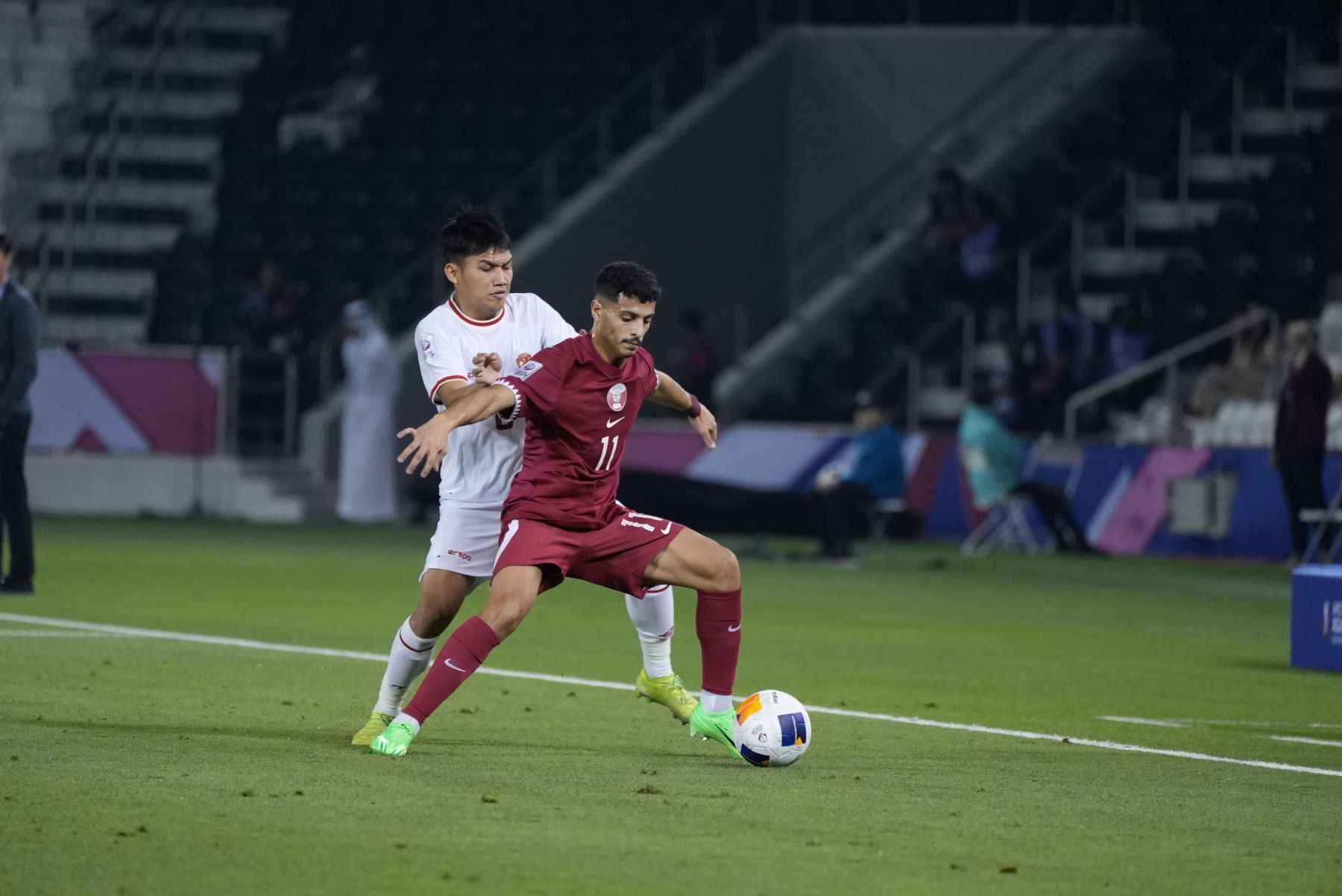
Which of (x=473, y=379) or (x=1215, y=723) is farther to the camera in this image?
(x=1215, y=723)

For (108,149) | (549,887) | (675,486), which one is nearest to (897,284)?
(675,486)

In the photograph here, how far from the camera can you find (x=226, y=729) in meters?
8.64

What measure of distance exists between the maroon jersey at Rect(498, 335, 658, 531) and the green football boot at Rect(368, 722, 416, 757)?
2.88 feet

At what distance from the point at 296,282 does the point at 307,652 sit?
19.5 meters

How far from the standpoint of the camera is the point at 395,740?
311 inches

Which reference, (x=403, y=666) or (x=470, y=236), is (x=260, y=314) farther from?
(x=403, y=666)

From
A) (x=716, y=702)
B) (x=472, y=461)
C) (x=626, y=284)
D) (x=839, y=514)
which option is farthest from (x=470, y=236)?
(x=839, y=514)

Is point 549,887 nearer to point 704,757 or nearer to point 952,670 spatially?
point 704,757

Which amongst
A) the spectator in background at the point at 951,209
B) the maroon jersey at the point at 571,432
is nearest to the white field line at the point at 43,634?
the maroon jersey at the point at 571,432

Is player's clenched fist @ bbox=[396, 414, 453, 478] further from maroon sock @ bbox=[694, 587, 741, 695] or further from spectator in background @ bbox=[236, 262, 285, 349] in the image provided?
spectator in background @ bbox=[236, 262, 285, 349]

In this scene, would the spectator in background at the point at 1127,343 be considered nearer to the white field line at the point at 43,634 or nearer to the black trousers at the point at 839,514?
the black trousers at the point at 839,514

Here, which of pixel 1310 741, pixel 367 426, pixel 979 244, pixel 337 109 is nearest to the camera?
pixel 1310 741

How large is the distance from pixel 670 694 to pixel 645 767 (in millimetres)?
787

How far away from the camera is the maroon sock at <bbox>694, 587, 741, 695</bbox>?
8.41 meters
